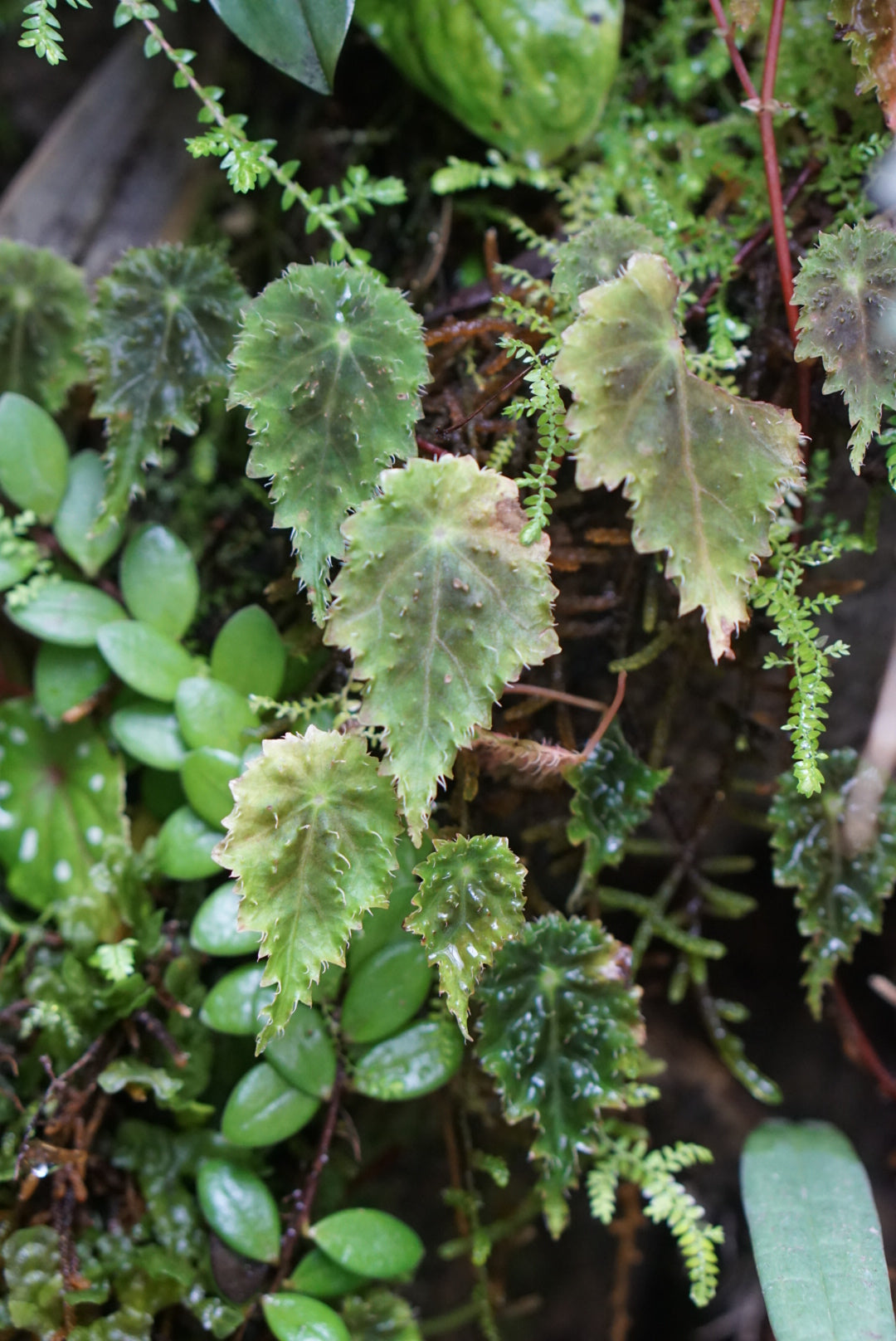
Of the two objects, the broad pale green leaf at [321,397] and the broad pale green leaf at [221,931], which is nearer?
the broad pale green leaf at [321,397]

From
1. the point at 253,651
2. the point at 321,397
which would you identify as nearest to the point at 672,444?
the point at 321,397

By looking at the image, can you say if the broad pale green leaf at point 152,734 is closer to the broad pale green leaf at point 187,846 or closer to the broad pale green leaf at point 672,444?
the broad pale green leaf at point 187,846

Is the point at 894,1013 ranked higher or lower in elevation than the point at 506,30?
lower

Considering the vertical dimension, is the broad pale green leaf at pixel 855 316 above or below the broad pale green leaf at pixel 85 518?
below

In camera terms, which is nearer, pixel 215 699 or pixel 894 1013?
pixel 215 699

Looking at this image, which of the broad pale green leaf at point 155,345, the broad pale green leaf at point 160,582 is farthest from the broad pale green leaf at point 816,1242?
the broad pale green leaf at point 155,345

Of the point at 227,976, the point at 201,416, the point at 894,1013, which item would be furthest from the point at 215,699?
the point at 894,1013

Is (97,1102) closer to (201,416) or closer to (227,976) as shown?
(227,976)
